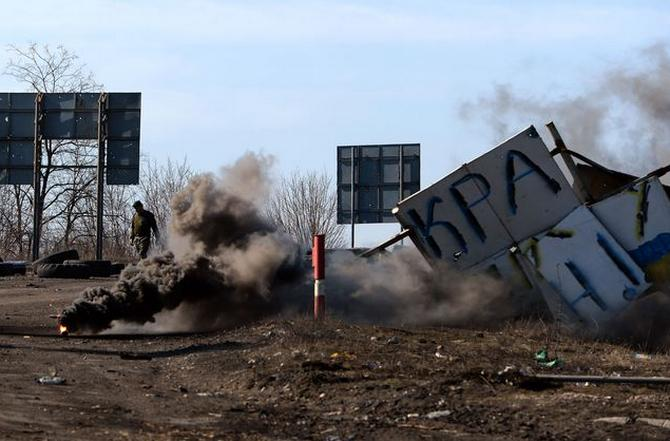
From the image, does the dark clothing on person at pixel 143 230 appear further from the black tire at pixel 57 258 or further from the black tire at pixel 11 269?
the black tire at pixel 11 269

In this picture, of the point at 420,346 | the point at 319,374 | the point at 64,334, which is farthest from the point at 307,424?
the point at 64,334

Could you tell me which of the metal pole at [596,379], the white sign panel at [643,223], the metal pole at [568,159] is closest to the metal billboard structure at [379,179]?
the metal pole at [568,159]

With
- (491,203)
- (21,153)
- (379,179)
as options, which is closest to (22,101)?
(21,153)

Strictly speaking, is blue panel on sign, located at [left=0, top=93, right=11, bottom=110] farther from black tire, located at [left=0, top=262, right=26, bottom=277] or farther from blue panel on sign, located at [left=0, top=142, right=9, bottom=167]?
black tire, located at [left=0, top=262, right=26, bottom=277]

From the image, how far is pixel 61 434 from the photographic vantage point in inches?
270

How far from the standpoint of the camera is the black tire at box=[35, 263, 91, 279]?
2719 cm

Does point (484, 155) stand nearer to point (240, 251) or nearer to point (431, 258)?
point (431, 258)

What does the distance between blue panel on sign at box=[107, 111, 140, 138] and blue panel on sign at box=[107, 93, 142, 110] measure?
195 mm

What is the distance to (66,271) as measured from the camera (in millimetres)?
27203

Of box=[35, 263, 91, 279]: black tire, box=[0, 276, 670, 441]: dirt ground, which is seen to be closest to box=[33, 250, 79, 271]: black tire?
box=[35, 263, 91, 279]: black tire

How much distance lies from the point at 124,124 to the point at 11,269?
7.65 metres

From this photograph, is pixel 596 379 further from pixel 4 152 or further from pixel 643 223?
pixel 4 152

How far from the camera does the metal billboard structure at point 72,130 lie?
36.0 metres

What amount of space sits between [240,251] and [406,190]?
52.6 feet
